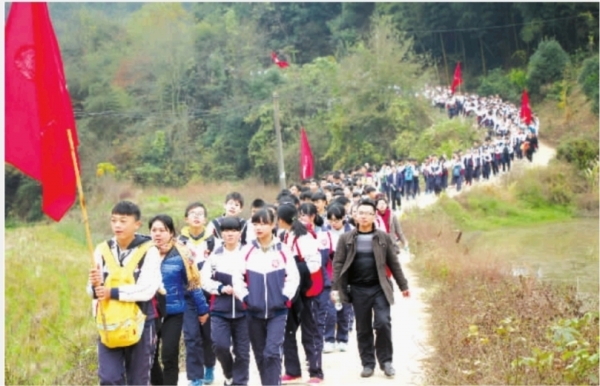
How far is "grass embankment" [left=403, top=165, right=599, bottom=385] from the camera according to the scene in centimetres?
701

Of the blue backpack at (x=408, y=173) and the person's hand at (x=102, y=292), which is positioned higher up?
the person's hand at (x=102, y=292)

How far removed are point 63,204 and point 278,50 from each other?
164ft

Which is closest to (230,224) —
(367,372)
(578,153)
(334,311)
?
(367,372)

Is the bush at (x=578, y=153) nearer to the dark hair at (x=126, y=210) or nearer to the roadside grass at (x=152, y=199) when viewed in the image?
the roadside grass at (x=152, y=199)

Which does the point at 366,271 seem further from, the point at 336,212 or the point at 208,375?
the point at 208,375

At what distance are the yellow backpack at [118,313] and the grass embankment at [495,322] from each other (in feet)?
9.34

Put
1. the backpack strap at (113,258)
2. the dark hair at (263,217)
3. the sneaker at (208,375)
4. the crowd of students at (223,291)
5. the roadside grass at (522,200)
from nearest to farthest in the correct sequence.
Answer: the backpack strap at (113,258) < the crowd of students at (223,291) < the dark hair at (263,217) < the sneaker at (208,375) < the roadside grass at (522,200)

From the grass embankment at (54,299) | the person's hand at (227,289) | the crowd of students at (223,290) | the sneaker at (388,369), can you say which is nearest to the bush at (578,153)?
the grass embankment at (54,299)

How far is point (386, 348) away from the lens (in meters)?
8.32

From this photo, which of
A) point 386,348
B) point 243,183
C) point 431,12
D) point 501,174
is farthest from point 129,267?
point 431,12

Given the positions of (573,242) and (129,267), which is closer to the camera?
(129,267)

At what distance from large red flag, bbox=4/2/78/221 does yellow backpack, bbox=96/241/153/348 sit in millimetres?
635

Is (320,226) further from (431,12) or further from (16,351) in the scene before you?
(431,12)

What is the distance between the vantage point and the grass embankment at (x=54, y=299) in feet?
39.6
